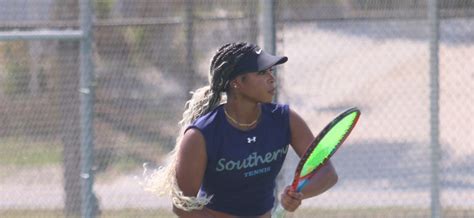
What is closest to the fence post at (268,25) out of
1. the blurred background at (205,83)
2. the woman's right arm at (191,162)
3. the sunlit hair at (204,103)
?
the blurred background at (205,83)

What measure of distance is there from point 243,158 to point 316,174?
1.15ft

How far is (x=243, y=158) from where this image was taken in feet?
15.4

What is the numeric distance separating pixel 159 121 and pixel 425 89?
193 centimetres

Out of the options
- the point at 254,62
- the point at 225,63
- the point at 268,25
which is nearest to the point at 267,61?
the point at 254,62

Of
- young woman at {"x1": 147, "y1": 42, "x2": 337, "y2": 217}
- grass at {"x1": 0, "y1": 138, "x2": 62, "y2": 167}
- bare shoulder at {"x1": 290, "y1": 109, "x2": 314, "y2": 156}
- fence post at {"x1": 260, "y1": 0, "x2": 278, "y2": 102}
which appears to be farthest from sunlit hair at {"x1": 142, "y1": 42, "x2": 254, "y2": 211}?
grass at {"x1": 0, "y1": 138, "x2": 62, "y2": 167}

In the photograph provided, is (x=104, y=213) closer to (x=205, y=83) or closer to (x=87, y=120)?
(x=87, y=120)

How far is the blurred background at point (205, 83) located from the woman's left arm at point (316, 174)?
2.41 metres

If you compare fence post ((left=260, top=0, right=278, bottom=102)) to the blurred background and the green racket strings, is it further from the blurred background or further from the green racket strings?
the green racket strings

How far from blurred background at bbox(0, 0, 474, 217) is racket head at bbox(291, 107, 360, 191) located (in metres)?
2.59

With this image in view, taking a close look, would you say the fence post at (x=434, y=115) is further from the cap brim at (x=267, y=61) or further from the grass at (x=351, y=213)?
the cap brim at (x=267, y=61)

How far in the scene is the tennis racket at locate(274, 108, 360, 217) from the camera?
14.8ft

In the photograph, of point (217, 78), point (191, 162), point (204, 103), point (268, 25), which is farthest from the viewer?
point (268, 25)

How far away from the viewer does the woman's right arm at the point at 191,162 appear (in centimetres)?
459

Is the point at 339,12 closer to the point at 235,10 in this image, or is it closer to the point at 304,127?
the point at 235,10
